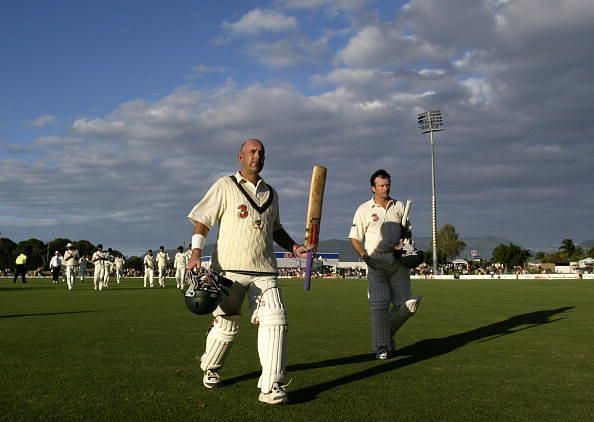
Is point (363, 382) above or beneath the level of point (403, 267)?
beneath

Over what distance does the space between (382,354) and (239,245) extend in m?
2.97

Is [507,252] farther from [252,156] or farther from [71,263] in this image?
[252,156]

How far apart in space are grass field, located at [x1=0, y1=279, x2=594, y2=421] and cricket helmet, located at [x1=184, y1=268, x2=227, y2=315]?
2.61 feet

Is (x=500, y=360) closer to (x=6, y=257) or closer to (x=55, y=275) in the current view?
(x=55, y=275)

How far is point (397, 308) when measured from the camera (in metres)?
8.23

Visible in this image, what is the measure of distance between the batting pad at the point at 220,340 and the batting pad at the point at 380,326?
256 centimetres

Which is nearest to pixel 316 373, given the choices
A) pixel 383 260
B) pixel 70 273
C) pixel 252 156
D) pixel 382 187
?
pixel 383 260

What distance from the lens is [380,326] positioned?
7977mm

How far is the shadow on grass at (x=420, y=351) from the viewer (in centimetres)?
602

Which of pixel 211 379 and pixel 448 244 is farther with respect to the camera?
pixel 448 244

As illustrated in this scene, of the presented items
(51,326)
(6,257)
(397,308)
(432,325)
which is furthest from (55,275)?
(6,257)

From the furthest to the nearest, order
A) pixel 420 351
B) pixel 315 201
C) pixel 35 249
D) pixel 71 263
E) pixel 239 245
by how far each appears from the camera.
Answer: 1. pixel 35 249
2. pixel 71 263
3. pixel 420 351
4. pixel 315 201
5. pixel 239 245

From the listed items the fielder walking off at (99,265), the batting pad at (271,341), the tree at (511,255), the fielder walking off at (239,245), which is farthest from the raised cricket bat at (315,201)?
the tree at (511,255)

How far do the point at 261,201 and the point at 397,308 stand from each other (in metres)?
3.07
